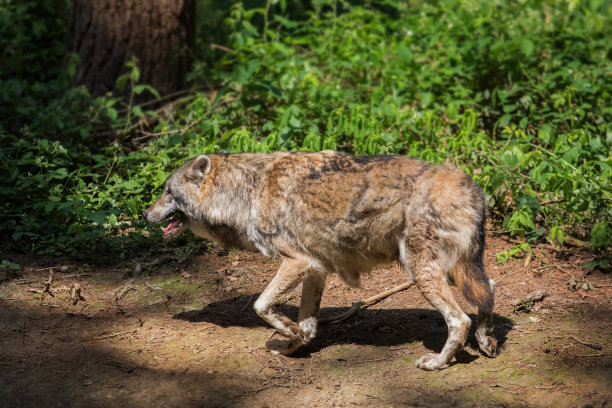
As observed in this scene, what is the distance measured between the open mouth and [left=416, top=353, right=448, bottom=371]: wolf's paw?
2.65 metres

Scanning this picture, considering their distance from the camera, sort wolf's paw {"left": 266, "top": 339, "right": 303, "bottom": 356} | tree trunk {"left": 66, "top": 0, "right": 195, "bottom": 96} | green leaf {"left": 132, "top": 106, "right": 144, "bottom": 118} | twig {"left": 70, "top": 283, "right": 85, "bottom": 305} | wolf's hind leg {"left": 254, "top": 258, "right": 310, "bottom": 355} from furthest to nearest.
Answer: tree trunk {"left": 66, "top": 0, "right": 195, "bottom": 96} < green leaf {"left": 132, "top": 106, "right": 144, "bottom": 118} < twig {"left": 70, "top": 283, "right": 85, "bottom": 305} < wolf's paw {"left": 266, "top": 339, "right": 303, "bottom": 356} < wolf's hind leg {"left": 254, "top": 258, "right": 310, "bottom": 355}

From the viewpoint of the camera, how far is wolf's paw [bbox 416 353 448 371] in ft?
17.2

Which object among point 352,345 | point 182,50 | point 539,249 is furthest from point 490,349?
point 182,50

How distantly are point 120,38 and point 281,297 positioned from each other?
6485 mm

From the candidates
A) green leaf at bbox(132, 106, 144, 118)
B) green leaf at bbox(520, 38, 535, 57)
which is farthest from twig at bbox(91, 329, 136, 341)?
green leaf at bbox(520, 38, 535, 57)

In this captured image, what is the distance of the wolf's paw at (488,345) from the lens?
5.39 metres

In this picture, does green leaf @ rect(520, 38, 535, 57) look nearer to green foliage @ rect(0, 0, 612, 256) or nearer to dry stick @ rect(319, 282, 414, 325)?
green foliage @ rect(0, 0, 612, 256)

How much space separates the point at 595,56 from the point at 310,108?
4.75m

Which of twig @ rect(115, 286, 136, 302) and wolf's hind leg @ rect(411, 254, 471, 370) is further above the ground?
wolf's hind leg @ rect(411, 254, 471, 370)

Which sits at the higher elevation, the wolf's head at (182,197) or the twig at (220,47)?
the twig at (220,47)

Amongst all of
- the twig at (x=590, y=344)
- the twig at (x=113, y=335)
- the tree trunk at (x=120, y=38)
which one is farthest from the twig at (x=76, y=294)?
the twig at (x=590, y=344)

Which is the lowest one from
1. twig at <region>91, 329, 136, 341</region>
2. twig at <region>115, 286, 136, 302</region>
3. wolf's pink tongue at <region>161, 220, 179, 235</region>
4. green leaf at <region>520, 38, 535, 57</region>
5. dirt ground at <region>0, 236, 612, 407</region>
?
twig at <region>115, 286, 136, 302</region>

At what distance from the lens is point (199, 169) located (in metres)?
6.11

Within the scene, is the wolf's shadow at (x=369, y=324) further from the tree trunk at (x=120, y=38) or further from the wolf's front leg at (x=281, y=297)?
the tree trunk at (x=120, y=38)
